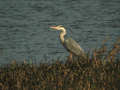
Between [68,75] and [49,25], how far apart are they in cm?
1233

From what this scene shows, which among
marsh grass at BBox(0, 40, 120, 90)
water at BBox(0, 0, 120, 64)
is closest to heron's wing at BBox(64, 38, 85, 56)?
water at BBox(0, 0, 120, 64)

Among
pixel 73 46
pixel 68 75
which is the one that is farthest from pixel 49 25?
pixel 68 75

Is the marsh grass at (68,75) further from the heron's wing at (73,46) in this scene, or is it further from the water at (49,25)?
the water at (49,25)

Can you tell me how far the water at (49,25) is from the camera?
1421 centimetres

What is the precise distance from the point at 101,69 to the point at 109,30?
10688 mm

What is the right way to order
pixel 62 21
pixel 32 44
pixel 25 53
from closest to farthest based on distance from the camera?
pixel 25 53 → pixel 32 44 → pixel 62 21

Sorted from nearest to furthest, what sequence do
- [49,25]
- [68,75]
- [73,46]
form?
[68,75], [73,46], [49,25]

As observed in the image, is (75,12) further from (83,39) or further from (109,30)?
(83,39)

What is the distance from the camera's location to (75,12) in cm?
2433

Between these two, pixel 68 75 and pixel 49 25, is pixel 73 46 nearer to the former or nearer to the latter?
pixel 68 75

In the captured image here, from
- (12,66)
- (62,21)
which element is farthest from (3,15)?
(12,66)

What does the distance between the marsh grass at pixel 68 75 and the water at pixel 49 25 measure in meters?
2.85

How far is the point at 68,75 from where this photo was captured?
7.23 metres

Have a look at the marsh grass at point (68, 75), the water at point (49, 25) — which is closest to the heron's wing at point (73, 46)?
the water at point (49, 25)
